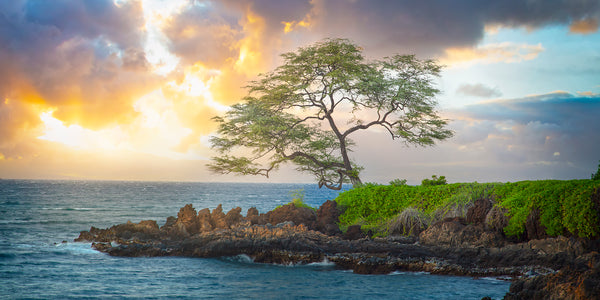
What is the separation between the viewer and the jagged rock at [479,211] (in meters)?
13.7

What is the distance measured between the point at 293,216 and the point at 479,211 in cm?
730

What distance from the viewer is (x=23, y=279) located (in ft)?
42.0

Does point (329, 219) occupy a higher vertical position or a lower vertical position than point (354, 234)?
higher

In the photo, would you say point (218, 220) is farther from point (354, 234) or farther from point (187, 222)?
point (354, 234)

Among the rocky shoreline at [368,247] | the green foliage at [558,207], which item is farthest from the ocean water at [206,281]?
the green foliage at [558,207]

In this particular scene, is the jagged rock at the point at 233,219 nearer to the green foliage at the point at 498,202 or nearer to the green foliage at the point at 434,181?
the green foliage at the point at 498,202

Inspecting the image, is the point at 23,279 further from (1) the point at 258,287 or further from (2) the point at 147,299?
(1) the point at 258,287

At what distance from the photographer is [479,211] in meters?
13.8

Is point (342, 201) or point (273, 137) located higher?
point (273, 137)

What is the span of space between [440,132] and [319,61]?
25.0 ft

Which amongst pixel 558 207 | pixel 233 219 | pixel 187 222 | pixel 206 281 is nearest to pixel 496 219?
pixel 558 207

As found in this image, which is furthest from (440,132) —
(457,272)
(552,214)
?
(457,272)

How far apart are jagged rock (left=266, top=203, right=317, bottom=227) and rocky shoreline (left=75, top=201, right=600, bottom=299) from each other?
0.14 ft

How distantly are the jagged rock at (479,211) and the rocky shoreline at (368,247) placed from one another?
43 mm
